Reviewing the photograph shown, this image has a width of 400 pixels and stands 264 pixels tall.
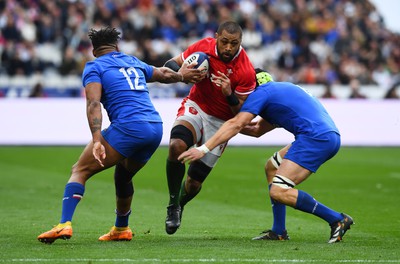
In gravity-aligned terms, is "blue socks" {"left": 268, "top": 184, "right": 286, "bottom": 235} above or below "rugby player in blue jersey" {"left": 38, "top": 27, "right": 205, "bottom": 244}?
below

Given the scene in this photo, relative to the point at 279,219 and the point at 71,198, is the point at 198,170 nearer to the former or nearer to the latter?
the point at 279,219

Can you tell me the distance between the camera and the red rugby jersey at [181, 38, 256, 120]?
1059 centimetres

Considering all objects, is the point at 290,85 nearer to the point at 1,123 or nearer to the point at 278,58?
the point at 1,123

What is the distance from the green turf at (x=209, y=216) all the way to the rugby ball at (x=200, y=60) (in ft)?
6.35

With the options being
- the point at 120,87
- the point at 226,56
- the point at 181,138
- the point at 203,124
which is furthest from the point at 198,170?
the point at 120,87

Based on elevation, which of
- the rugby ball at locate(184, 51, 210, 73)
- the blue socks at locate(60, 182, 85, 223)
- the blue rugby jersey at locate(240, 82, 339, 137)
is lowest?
the blue socks at locate(60, 182, 85, 223)

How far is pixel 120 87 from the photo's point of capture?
9.58 metres

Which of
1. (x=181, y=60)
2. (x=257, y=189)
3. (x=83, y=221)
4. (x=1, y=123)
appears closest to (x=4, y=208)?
(x=83, y=221)

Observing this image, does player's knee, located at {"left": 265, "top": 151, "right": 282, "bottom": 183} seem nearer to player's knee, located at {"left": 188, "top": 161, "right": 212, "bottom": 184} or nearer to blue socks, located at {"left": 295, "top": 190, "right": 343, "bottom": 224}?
blue socks, located at {"left": 295, "top": 190, "right": 343, "bottom": 224}

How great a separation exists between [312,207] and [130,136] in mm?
2082

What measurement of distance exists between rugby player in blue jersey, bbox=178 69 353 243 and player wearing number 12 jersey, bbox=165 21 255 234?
0.53 m

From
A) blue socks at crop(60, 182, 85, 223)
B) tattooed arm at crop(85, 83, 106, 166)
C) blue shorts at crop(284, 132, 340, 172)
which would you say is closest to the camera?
tattooed arm at crop(85, 83, 106, 166)

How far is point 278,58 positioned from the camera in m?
30.6

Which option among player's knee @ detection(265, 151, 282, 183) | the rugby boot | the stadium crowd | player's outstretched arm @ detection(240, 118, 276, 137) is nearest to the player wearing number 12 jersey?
player's outstretched arm @ detection(240, 118, 276, 137)
